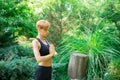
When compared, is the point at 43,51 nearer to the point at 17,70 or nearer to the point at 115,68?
the point at 17,70

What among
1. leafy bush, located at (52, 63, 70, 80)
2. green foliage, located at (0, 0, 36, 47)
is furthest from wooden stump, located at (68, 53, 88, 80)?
green foliage, located at (0, 0, 36, 47)

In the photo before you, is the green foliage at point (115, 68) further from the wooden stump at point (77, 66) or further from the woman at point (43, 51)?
the woman at point (43, 51)

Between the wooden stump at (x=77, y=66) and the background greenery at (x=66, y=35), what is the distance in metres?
0.23

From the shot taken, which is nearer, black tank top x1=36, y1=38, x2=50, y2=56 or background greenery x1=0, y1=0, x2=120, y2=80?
black tank top x1=36, y1=38, x2=50, y2=56

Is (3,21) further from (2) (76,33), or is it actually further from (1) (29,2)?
(1) (29,2)

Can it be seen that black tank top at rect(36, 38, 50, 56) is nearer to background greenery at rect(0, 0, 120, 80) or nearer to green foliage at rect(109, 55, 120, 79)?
background greenery at rect(0, 0, 120, 80)

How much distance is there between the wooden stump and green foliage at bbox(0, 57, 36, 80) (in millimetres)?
842

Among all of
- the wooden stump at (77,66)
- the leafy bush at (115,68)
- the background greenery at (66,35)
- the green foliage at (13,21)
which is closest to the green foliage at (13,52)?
the background greenery at (66,35)

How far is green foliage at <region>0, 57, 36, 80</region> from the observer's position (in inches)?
243

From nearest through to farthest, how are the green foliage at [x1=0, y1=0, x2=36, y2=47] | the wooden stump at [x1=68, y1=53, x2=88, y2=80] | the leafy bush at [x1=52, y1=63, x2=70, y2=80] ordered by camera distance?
the wooden stump at [x1=68, y1=53, x2=88, y2=80] → the leafy bush at [x1=52, y1=63, x2=70, y2=80] → the green foliage at [x1=0, y1=0, x2=36, y2=47]

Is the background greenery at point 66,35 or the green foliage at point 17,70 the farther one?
the background greenery at point 66,35

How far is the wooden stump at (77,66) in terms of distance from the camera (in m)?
6.37

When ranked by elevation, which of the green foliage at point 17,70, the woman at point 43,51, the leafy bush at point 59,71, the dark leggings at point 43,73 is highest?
the woman at point 43,51

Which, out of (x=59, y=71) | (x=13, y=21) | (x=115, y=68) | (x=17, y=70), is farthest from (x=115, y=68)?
(x=13, y=21)
